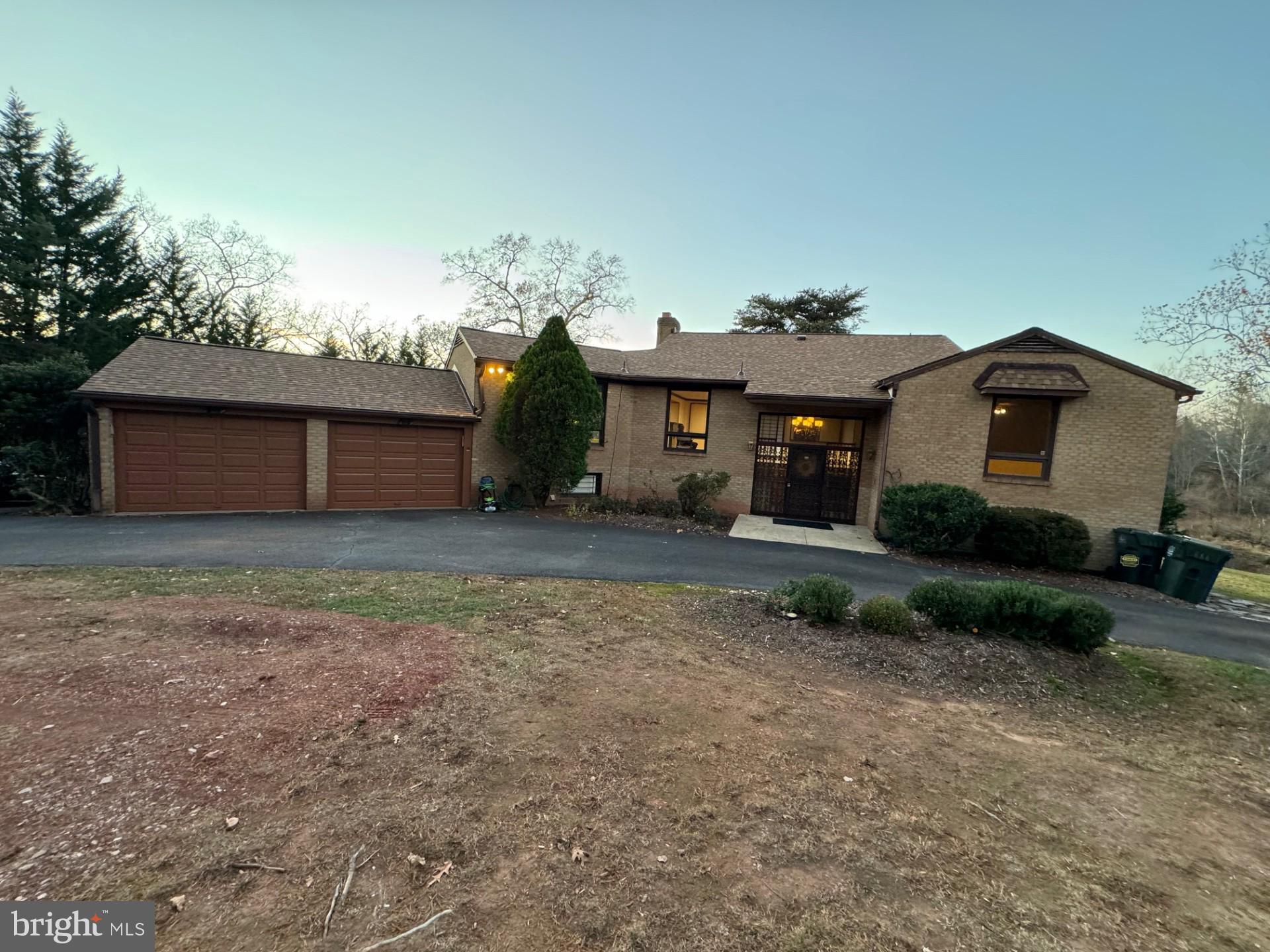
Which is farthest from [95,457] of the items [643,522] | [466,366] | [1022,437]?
[1022,437]

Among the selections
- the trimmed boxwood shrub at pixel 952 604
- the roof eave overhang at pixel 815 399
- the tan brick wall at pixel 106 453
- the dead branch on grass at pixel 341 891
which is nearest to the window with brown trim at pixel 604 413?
the roof eave overhang at pixel 815 399

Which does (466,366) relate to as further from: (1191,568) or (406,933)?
(1191,568)

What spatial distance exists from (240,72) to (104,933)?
15674mm

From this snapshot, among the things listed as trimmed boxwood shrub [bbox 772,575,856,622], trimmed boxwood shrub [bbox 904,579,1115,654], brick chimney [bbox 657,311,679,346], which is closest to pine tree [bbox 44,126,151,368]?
brick chimney [bbox 657,311,679,346]

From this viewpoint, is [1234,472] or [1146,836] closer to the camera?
[1146,836]

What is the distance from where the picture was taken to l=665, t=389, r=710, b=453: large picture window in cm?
1545

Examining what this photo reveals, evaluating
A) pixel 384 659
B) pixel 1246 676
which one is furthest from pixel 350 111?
pixel 1246 676

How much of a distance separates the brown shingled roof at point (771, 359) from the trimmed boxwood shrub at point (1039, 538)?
4.14 metres

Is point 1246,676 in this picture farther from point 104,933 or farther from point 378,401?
point 378,401

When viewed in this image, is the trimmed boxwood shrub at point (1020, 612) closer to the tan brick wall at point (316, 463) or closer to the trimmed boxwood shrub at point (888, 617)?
the trimmed boxwood shrub at point (888, 617)

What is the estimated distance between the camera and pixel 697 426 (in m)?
15.6

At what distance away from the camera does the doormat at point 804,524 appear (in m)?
13.6

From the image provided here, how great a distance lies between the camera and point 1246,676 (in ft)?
17.3

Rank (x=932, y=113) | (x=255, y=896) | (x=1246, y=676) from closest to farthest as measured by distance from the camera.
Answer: (x=255, y=896) < (x=1246, y=676) < (x=932, y=113)
